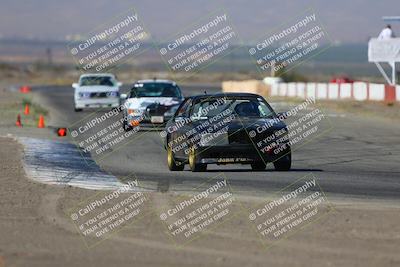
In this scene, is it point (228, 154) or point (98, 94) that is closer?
point (228, 154)

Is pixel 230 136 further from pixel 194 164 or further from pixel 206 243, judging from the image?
pixel 206 243

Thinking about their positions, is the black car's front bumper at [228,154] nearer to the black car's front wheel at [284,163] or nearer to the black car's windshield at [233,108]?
the black car's front wheel at [284,163]

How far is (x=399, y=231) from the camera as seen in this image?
10.7m

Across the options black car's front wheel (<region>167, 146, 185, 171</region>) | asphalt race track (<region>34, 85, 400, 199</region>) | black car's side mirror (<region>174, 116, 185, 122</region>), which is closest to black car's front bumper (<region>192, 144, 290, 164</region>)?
asphalt race track (<region>34, 85, 400, 199</region>)

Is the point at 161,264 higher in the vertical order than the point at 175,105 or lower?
higher

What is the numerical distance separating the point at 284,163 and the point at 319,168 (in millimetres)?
1178

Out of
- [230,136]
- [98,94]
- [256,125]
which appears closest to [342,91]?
[98,94]

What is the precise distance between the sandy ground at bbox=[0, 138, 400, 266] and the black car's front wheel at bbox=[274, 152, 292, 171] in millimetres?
4444

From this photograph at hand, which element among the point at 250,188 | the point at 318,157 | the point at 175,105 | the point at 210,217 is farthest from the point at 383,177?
the point at 175,105

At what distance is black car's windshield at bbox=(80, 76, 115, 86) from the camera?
131 feet

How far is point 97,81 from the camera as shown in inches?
1580

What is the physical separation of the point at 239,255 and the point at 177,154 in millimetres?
7684

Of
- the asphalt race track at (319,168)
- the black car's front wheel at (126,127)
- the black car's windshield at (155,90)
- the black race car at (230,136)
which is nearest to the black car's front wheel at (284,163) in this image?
the black race car at (230,136)

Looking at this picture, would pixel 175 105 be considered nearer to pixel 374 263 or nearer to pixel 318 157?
pixel 318 157
